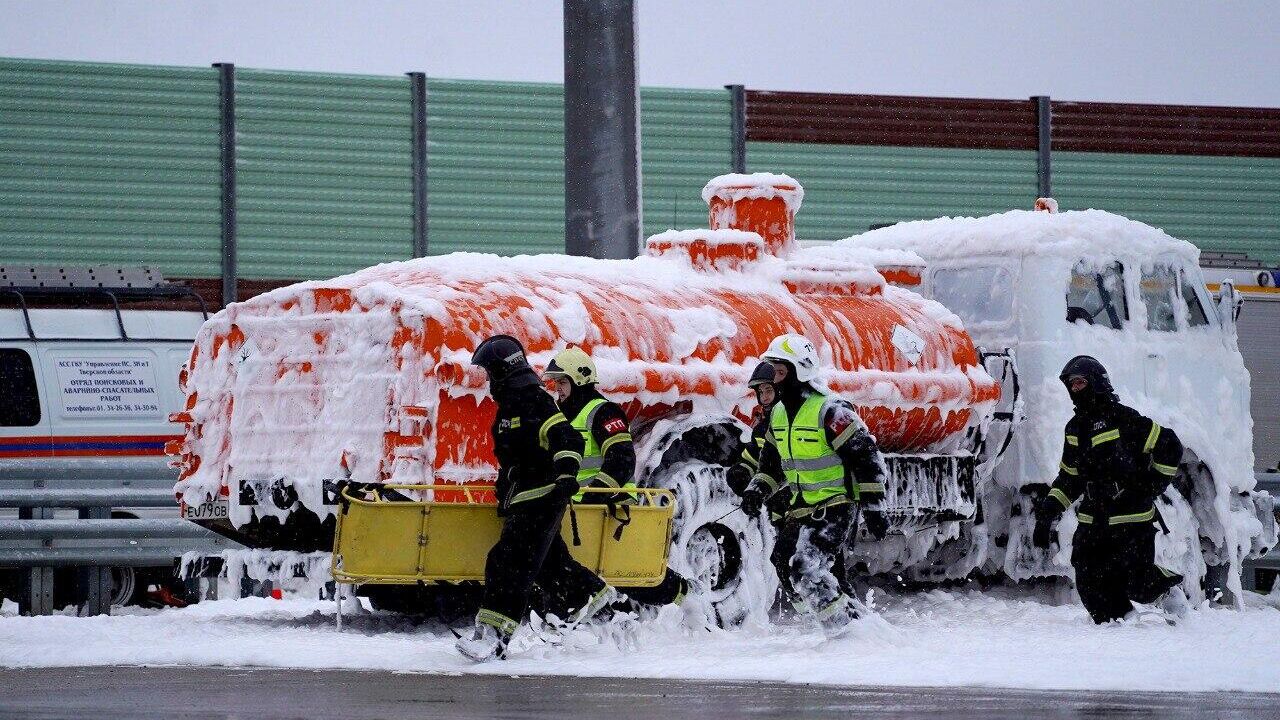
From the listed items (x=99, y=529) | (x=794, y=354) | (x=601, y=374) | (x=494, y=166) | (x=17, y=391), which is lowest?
(x=99, y=529)

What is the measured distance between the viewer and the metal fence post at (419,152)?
25016 mm

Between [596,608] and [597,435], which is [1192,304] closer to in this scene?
[597,435]

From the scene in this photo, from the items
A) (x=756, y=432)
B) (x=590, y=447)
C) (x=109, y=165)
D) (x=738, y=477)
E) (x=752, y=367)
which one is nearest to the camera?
(x=590, y=447)

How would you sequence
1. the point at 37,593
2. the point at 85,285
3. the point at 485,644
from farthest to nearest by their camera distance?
the point at 85,285
the point at 37,593
the point at 485,644

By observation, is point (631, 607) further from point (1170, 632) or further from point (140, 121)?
point (140, 121)

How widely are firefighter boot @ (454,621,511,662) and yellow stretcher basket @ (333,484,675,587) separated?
1.65ft

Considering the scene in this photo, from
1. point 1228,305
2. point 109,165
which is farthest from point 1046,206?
point 109,165

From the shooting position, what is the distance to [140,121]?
2420 cm

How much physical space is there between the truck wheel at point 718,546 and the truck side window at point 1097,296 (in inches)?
140

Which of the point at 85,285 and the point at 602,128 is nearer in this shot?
the point at 602,128

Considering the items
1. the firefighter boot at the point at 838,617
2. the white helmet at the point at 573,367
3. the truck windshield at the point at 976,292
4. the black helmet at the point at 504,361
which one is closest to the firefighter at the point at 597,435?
the white helmet at the point at 573,367

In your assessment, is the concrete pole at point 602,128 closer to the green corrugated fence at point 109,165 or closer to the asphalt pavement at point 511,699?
the asphalt pavement at point 511,699

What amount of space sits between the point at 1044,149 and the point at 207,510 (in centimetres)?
1529

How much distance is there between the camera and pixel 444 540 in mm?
12281
